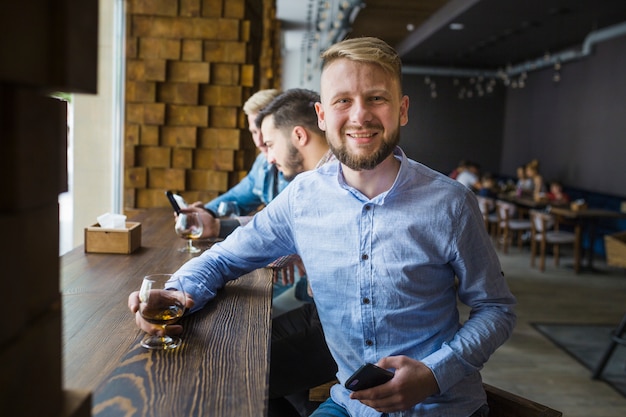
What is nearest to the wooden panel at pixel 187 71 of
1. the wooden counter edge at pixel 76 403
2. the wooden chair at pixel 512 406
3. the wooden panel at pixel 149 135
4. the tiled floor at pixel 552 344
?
the wooden panel at pixel 149 135

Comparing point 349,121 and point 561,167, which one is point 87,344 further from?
point 561,167

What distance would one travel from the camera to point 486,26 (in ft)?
35.3

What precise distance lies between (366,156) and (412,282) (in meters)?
0.37

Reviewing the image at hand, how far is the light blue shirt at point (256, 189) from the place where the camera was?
139 inches

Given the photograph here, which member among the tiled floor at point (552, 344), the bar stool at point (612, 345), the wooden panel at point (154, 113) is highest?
the wooden panel at point (154, 113)

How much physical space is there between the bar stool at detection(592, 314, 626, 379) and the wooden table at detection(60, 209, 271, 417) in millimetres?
3074

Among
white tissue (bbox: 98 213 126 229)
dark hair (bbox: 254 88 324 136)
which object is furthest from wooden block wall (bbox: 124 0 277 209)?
white tissue (bbox: 98 213 126 229)

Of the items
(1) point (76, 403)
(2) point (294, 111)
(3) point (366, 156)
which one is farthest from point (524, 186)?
(1) point (76, 403)

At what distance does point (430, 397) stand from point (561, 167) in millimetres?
12341

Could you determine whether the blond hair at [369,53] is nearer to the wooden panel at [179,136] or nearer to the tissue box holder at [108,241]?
the tissue box holder at [108,241]

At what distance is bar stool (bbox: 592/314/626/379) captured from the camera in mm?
4129

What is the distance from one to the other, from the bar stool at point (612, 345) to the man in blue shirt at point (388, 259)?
9.41ft

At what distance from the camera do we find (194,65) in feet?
13.5

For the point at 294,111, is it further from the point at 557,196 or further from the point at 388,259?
the point at 557,196
